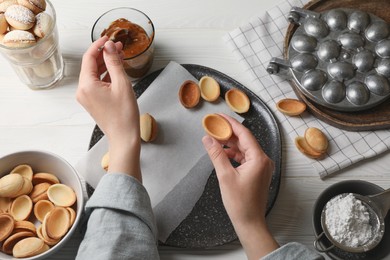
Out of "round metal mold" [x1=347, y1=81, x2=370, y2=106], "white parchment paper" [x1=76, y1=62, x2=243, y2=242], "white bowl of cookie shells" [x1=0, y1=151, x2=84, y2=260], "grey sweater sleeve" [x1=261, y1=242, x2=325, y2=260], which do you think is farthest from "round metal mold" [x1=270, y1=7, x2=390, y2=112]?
"white bowl of cookie shells" [x1=0, y1=151, x2=84, y2=260]

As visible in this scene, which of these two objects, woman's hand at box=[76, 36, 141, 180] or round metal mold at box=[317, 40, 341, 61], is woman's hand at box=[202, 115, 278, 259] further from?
round metal mold at box=[317, 40, 341, 61]

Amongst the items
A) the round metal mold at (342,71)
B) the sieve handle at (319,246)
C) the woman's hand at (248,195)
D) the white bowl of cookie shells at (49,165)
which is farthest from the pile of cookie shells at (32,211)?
the round metal mold at (342,71)

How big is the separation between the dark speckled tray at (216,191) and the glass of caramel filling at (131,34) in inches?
1.4

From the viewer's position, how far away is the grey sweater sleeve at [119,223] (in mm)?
635

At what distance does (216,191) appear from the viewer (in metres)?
0.80

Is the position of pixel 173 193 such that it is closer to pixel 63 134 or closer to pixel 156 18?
pixel 63 134

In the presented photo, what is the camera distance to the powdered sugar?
720 millimetres

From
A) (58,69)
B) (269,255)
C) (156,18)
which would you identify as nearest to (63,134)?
(58,69)

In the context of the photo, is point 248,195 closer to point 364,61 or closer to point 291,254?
point 291,254

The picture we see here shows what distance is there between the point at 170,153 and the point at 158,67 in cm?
17

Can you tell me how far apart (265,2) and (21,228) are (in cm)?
60

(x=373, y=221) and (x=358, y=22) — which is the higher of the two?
(x=358, y=22)

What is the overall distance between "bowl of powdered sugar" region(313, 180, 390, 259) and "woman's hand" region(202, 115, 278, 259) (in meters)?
0.09

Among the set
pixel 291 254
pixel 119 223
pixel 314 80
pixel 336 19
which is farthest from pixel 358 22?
pixel 119 223
